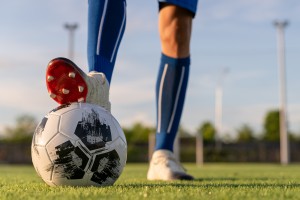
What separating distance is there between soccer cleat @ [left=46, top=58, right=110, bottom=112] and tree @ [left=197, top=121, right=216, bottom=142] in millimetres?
44332

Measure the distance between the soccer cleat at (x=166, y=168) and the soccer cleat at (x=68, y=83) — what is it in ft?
2.86

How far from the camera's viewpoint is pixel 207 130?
49.9 m

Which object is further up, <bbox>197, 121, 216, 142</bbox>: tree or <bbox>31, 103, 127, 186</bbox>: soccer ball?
<bbox>197, 121, 216, 142</bbox>: tree

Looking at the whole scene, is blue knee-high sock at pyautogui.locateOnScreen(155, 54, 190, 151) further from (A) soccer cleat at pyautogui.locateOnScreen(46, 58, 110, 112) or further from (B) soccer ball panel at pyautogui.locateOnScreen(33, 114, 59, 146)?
(B) soccer ball panel at pyautogui.locateOnScreen(33, 114, 59, 146)

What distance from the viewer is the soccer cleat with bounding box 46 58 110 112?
→ 1.98 metres

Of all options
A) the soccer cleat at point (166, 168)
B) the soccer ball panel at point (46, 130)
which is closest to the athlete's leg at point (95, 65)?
the soccer ball panel at point (46, 130)

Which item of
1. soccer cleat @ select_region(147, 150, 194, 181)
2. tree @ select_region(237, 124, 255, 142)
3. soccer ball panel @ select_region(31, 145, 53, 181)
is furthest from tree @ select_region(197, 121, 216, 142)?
soccer ball panel @ select_region(31, 145, 53, 181)

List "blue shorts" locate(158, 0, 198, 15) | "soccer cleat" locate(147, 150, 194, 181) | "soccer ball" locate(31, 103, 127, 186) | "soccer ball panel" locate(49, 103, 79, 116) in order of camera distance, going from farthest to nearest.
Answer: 1. "blue shorts" locate(158, 0, 198, 15)
2. "soccer cleat" locate(147, 150, 194, 181)
3. "soccer ball panel" locate(49, 103, 79, 116)
4. "soccer ball" locate(31, 103, 127, 186)

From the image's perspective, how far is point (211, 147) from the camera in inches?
1103

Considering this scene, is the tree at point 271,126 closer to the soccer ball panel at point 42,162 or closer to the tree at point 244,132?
the tree at point 244,132

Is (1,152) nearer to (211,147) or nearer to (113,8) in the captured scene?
(211,147)

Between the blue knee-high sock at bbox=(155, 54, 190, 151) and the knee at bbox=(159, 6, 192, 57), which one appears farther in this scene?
the blue knee-high sock at bbox=(155, 54, 190, 151)

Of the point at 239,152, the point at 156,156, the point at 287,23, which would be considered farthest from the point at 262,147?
the point at 156,156

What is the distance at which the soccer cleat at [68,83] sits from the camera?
6.49 ft
